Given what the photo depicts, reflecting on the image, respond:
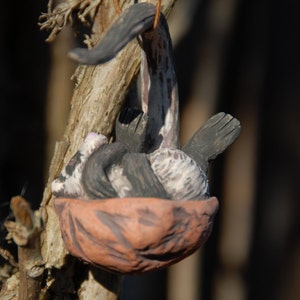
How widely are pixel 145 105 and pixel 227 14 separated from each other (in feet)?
2.85

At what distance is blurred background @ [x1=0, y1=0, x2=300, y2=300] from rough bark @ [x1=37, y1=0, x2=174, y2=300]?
0.64 meters

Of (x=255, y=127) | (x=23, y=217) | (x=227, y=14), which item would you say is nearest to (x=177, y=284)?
(x=255, y=127)

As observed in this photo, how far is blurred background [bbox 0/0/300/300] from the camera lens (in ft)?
5.77

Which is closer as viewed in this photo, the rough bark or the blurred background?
the rough bark

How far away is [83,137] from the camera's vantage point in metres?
1.05

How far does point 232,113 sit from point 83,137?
88 cm

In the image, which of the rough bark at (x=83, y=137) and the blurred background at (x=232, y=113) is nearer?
the rough bark at (x=83, y=137)

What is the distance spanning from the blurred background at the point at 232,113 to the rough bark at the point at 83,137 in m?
0.64

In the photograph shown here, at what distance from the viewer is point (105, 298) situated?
A: 106cm

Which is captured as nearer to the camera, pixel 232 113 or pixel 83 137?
pixel 83 137

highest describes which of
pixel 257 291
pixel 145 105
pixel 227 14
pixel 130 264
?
pixel 227 14

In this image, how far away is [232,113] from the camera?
188cm

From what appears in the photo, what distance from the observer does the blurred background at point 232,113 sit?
176 cm

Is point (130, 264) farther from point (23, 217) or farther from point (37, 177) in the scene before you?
point (37, 177)
